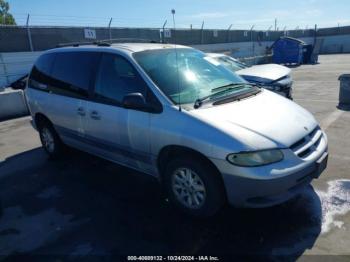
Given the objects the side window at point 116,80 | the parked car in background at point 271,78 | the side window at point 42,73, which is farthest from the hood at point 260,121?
the parked car in background at point 271,78

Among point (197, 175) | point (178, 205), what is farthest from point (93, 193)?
point (197, 175)

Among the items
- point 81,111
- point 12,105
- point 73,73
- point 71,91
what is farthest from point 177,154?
point 12,105

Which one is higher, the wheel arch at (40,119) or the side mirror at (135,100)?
the side mirror at (135,100)

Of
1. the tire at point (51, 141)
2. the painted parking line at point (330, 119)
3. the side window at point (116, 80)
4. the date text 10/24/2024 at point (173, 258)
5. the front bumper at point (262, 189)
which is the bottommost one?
the painted parking line at point (330, 119)

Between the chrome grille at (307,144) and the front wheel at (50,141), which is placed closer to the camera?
the chrome grille at (307,144)

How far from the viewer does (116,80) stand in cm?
412

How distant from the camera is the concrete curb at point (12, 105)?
31.3 feet

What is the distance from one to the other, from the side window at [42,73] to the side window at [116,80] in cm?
148

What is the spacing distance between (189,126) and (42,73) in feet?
11.1

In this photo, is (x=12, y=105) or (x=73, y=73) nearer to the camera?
(x=73, y=73)

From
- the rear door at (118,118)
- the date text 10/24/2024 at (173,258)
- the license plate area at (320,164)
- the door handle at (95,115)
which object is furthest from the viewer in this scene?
the door handle at (95,115)

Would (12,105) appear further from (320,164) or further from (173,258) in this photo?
(320,164)

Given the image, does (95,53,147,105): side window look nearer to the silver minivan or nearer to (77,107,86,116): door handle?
the silver minivan

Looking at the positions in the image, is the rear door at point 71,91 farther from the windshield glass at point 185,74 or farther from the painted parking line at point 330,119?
the painted parking line at point 330,119
